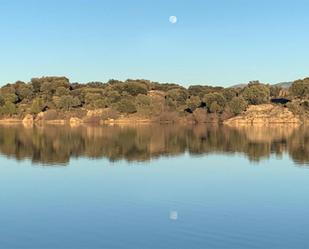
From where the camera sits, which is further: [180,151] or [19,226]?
[180,151]

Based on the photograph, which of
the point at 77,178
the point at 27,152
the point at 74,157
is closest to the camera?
the point at 77,178

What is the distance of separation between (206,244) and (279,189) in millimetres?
22858

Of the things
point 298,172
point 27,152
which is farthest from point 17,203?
point 27,152

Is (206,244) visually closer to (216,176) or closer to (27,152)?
(216,176)

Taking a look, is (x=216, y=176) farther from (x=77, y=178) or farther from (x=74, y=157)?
(x=74, y=157)

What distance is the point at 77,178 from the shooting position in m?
60.7

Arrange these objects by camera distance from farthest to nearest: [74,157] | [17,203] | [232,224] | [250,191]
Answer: [74,157]
[250,191]
[17,203]
[232,224]

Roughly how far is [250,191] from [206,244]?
66.6 ft

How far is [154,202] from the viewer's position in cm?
4462

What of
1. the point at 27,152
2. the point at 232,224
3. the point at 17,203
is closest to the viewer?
the point at 232,224

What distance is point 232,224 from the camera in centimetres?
3600

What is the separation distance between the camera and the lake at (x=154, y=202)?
32875mm

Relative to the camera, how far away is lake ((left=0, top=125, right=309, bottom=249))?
32.9m

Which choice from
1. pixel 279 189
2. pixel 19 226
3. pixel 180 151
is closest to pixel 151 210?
pixel 19 226
